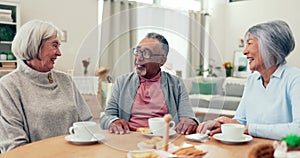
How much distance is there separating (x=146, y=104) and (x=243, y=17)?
18.4 ft

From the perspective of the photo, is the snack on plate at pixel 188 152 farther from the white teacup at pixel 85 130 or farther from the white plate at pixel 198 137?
the white teacup at pixel 85 130

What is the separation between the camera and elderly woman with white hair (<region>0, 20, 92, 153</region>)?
1.38 m

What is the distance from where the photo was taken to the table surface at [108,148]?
3.28 feet

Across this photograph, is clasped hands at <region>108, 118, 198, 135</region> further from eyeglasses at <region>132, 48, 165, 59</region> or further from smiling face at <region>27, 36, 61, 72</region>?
smiling face at <region>27, 36, 61, 72</region>

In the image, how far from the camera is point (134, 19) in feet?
3.52

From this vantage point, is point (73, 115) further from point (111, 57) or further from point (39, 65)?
point (111, 57)

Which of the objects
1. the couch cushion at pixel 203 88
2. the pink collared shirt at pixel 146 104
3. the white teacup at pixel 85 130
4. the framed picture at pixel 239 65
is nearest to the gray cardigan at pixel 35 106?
A: the white teacup at pixel 85 130

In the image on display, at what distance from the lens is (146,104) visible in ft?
3.81

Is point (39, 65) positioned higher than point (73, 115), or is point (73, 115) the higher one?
point (39, 65)

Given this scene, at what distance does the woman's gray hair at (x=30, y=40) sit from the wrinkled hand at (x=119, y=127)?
615 mm

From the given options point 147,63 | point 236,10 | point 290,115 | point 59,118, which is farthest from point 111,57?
point 236,10

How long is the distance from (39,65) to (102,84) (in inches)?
24.0

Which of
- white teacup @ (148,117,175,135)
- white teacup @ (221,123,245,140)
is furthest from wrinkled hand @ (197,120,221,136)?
white teacup @ (148,117,175,135)

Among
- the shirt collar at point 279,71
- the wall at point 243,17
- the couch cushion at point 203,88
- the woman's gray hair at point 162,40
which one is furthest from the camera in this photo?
the wall at point 243,17
